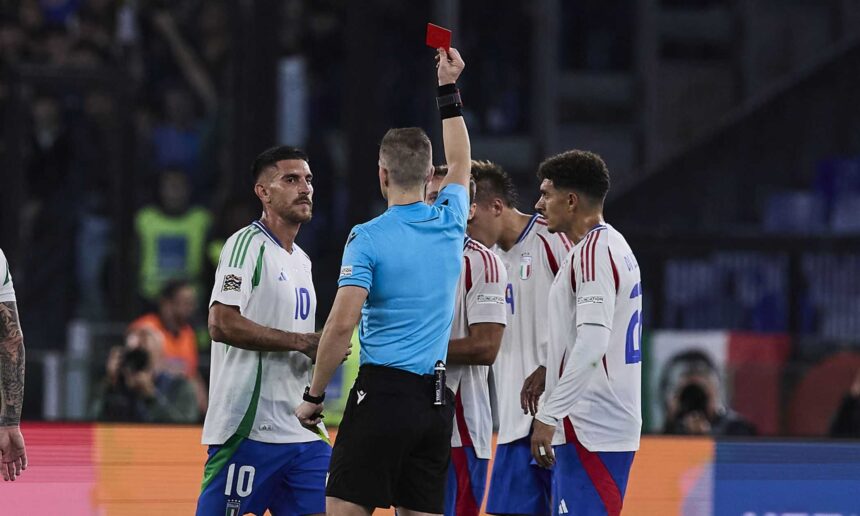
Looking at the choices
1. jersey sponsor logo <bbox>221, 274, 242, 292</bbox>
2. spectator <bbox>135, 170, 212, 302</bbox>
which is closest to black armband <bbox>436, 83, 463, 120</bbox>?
jersey sponsor logo <bbox>221, 274, 242, 292</bbox>

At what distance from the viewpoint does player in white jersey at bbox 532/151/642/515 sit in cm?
627

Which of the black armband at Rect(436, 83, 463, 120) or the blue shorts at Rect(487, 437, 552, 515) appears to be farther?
the blue shorts at Rect(487, 437, 552, 515)

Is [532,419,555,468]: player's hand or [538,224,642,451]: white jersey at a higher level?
[538,224,642,451]: white jersey

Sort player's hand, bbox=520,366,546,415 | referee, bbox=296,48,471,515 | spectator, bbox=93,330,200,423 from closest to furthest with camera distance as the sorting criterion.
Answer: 1. referee, bbox=296,48,471,515
2. player's hand, bbox=520,366,546,415
3. spectator, bbox=93,330,200,423

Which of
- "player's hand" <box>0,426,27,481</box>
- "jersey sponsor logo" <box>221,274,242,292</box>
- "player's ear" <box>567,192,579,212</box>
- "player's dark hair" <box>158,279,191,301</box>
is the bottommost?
"player's hand" <box>0,426,27,481</box>

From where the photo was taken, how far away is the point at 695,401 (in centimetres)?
1099

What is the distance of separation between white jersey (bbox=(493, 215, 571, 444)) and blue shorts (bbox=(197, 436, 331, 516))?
945mm

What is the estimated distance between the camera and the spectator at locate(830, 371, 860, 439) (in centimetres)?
1109

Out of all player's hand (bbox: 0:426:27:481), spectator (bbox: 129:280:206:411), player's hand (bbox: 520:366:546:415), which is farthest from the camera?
spectator (bbox: 129:280:206:411)

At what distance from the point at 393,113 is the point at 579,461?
10443mm

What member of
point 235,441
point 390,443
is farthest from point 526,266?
point 390,443

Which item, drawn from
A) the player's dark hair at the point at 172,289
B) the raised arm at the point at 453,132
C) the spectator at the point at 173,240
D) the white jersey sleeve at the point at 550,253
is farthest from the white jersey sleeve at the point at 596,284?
the spectator at the point at 173,240

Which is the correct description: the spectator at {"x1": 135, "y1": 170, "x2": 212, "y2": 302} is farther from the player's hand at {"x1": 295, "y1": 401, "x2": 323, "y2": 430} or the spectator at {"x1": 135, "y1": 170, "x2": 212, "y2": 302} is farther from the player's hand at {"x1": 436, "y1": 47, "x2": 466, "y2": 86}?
the player's hand at {"x1": 295, "y1": 401, "x2": 323, "y2": 430}

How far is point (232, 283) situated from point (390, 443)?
44.6 inches
